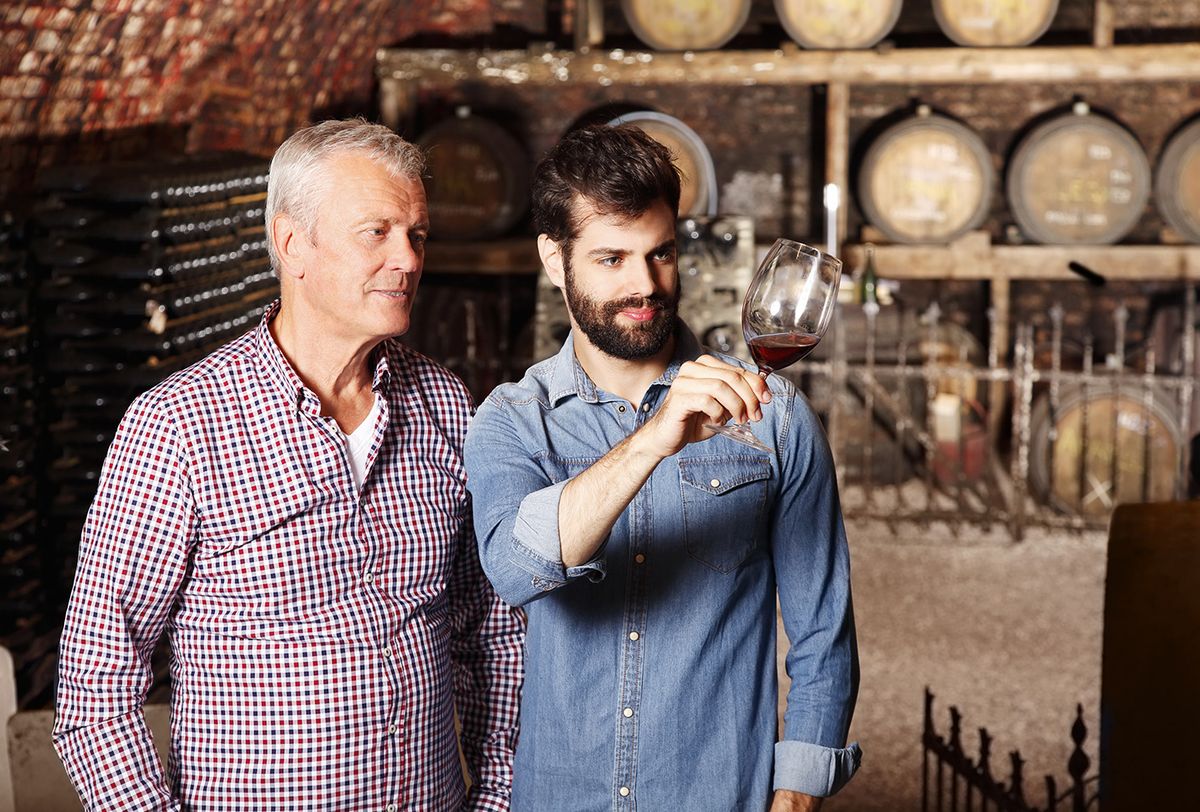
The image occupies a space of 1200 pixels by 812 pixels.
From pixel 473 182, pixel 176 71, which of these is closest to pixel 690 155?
pixel 473 182

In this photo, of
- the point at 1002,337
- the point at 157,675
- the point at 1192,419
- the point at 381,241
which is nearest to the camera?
the point at 381,241

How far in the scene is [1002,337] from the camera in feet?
21.7

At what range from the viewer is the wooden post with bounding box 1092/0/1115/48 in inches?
243

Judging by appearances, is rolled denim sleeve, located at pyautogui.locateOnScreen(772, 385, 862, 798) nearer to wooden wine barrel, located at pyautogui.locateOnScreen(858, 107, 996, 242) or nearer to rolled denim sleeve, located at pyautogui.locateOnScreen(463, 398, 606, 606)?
rolled denim sleeve, located at pyautogui.locateOnScreen(463, 398, 606, 606)

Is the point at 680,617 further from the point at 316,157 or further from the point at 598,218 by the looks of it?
the point at 316,157

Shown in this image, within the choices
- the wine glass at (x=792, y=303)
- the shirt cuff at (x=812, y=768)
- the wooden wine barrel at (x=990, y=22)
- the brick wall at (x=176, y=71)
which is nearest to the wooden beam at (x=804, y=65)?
the wooden wine barrel at (x=990, y=22)

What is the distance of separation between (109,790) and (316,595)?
338mm

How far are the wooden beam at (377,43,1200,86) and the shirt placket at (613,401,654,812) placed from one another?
15.7 ft

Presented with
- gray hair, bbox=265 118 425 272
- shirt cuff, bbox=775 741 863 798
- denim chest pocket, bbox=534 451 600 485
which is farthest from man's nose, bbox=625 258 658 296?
shirt cuff, bbox=775 741 863 798

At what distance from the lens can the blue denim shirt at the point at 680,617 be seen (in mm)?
1596

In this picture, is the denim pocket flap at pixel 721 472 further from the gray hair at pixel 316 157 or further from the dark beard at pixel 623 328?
the gray hair at pixel 316 157

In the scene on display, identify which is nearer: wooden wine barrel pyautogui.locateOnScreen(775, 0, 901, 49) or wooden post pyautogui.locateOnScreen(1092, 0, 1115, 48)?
wooden wine barrel pyautogui.locateOnScreen(775, 0, 901, 49)

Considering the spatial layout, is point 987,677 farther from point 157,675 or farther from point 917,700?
point 157,675

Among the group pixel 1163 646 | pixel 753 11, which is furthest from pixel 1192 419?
pixel 1163 646
